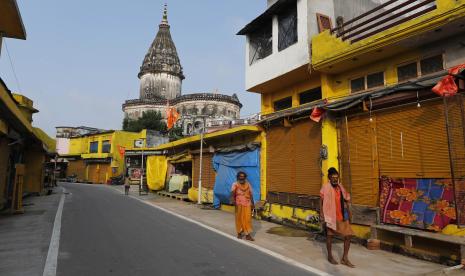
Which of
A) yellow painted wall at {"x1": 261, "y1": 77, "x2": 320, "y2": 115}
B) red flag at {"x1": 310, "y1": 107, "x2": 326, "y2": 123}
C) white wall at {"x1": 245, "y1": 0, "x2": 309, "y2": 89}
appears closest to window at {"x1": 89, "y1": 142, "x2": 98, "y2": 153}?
white wall at {"x1": 245, "y1": 0, "x2": 309, "y2": 89}

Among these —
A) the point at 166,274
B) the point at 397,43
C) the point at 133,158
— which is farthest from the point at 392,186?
the point at 133,158

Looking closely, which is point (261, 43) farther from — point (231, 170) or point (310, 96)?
point (231, 170)

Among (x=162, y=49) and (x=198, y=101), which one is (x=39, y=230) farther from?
(x=162, y=49)

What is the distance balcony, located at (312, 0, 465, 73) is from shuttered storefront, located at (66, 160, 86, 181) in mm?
47175

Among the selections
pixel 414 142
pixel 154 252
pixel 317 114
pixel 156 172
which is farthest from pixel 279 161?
pixel 156 172

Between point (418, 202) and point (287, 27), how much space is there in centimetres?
886

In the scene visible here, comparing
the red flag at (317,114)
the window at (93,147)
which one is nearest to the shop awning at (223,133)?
the red flag at (317,114)

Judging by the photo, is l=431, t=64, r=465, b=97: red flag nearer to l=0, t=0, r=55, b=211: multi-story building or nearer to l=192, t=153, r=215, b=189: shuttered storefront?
l=0, t=0, r=55, b=211: multi-story building

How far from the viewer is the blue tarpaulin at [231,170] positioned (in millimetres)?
14680

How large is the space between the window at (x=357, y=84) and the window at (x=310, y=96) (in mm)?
1545

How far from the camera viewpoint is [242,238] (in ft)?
31.2

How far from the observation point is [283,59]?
13.8 m

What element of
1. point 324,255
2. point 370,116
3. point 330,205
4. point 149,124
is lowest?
point 324,255

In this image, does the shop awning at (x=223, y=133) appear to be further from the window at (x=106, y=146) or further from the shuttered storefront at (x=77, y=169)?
the shuttered storefront at (x=77, y=169)
